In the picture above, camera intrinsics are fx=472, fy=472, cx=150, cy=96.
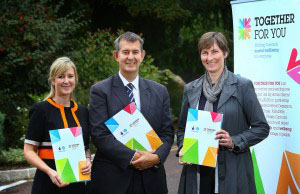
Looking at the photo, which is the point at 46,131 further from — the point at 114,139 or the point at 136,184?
the point at 136,184

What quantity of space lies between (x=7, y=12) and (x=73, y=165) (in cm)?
802

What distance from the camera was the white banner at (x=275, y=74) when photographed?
190 inches

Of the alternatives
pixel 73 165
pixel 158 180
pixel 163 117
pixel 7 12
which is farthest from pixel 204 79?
pixel 7 12

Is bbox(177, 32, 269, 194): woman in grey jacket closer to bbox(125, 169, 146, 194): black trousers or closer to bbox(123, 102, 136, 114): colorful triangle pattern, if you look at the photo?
bbox(125, 169, 146, 194): black trousers

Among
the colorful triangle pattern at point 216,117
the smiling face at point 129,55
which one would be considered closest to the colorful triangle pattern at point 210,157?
the colorful triangle pattern at point 216,117

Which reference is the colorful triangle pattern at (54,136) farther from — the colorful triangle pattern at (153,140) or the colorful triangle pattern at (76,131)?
the colorful triangle pattern at (153,140)

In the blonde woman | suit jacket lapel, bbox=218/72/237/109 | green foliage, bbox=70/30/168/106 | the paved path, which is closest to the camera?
the blonde woman

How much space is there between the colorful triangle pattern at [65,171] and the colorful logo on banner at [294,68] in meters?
2.55

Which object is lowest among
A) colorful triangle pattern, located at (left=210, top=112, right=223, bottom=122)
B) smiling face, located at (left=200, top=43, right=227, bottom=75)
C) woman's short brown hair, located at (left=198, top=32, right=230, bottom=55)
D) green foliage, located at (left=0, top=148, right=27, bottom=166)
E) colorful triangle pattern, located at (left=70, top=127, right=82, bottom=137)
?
green foliage, located at (left=0, top=148, right=27, bottom=166)

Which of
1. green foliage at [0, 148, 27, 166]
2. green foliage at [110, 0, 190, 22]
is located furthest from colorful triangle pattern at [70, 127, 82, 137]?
green foliage at [110, 0, 190, 22]

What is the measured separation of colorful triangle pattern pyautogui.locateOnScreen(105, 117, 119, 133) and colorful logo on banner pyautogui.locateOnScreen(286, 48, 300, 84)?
2.15m

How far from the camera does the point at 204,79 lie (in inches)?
150

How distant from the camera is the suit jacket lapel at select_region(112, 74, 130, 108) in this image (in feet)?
12.1

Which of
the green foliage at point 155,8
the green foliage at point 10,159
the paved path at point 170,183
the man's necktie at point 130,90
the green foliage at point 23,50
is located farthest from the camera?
the green foliage at point 155,8
